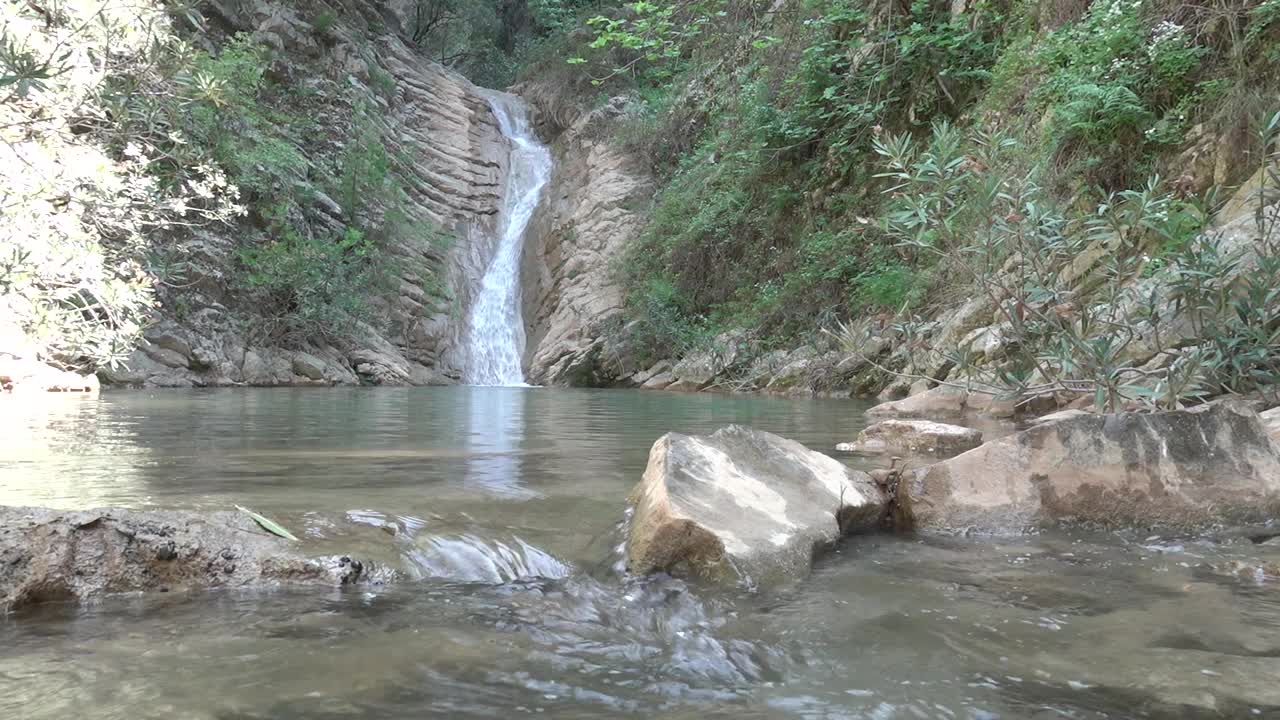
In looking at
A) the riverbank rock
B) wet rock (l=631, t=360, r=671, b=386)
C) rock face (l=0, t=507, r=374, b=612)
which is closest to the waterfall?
wet rock (l=631, t=360, r=671, b=386)

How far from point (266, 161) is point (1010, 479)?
68.2ft

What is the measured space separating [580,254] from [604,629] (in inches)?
870

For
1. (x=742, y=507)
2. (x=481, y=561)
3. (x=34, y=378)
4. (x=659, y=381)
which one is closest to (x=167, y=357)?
(x=34, y=378)

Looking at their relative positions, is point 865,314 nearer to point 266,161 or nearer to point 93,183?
point 93,183

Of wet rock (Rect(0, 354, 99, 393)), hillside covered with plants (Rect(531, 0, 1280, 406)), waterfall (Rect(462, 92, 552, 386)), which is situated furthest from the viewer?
waterfall (Rect(462, 92, 552, 386))

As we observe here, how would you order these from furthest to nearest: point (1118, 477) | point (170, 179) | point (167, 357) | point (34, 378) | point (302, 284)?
point (302, 284), point (167, 357), point (170, 179), point (34, 378), point (1118, 477)

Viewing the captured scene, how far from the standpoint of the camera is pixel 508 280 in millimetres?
25734

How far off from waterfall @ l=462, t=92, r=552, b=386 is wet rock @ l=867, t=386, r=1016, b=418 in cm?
1631

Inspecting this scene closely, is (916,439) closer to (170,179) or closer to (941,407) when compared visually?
(941,407)

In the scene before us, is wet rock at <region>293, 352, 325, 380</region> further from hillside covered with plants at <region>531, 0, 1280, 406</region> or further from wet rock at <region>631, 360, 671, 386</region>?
wet rock at <region>631, 360, 671, 386</region>

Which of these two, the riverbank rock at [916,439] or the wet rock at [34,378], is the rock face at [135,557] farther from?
the wet rock at [34,378]

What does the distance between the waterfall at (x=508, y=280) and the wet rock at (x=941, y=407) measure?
53.5 ft

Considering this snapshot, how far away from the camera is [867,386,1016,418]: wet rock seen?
26.5 feet

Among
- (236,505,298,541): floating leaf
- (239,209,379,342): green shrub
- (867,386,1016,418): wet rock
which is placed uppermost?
(239,209,379,342): green shrub
